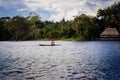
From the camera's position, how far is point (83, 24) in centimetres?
10581

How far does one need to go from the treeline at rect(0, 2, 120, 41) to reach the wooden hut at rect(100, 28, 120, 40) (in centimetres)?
331

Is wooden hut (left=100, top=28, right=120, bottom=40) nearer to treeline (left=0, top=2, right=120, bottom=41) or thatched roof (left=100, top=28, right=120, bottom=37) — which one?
thatched roof (left=100, top=28, right=120, bottom=37)

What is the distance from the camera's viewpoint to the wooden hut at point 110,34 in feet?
351

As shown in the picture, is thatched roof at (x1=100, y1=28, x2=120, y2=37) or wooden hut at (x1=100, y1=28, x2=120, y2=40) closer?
thatched roof at (x1=100, y1=28, x2=120, y2=37)

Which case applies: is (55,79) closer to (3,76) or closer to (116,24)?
(3,76)

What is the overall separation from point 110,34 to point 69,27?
801 inches

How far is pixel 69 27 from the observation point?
384ft

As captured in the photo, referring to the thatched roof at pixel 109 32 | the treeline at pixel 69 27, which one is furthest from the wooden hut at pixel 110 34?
the treeline at pixel 69 27

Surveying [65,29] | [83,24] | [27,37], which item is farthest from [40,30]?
[83,24]

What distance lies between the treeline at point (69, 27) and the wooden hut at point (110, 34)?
331 cm

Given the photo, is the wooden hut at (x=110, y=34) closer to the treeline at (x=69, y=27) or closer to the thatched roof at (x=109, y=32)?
the thatched roof at (x=109, y=32)

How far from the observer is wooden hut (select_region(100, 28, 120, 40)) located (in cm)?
10699

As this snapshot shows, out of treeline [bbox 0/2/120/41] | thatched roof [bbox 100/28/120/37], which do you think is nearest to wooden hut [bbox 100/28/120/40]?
thatched roof [bbox 100/28/120/37]

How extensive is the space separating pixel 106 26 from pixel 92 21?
7.57m
